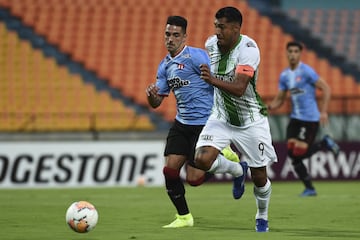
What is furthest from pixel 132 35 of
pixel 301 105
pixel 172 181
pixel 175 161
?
pixel 172 181

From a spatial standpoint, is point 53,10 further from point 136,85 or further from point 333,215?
point 333,215

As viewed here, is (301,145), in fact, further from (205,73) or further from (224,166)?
(205,73)

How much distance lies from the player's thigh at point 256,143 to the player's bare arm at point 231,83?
548 mm

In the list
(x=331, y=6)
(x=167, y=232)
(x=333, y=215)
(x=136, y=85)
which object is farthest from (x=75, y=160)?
(x=331, y=6)

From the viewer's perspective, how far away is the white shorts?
28.6 ft

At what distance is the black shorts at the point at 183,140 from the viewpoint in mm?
9695

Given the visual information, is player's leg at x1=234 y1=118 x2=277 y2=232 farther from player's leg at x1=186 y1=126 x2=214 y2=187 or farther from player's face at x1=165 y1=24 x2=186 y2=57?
player's face at x1=165 y1=24 x2=186 y2=57

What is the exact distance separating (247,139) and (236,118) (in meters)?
0.23

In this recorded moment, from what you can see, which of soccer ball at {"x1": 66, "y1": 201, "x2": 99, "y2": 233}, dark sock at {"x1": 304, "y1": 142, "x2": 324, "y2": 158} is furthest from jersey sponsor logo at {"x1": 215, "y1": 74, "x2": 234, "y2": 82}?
dark sock at {"x1": 304, "y1": 142, "x2": 324, "y2": 158}

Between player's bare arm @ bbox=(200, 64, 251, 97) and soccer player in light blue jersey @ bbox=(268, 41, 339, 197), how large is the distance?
6.12 metres

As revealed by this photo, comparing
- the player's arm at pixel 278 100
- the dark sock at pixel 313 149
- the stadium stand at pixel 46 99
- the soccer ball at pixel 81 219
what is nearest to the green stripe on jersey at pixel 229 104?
the soccer ball at pixel 81 219

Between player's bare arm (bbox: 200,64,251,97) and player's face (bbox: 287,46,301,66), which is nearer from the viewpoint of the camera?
player's bare arm (bbox: 200,64,251,97)

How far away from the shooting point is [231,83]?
834 centimetres

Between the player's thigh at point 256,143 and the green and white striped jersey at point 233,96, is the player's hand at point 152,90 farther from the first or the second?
the player's thigh at point 256,143
